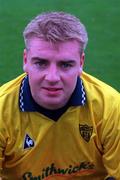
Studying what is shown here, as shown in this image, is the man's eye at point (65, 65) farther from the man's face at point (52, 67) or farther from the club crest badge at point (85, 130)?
the club crest badge at point (85, 130)

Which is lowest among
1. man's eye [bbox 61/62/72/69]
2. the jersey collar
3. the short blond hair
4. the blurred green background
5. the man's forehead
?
the jersey collar

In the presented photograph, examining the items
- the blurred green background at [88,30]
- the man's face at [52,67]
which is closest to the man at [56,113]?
the man's face at [52,67]

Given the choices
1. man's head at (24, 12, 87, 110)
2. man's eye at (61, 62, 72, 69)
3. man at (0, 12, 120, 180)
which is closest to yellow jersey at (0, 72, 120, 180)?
man at (0, 12, 120, 180)

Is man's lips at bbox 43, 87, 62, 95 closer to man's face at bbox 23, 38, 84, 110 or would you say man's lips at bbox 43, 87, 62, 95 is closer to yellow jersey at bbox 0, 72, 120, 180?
man's face at bbox 23, 38, 84, 110

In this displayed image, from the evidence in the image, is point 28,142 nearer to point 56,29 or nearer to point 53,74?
point 53,74

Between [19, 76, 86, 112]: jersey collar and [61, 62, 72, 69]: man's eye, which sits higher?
[61, 62, 72, 69]: man's eye

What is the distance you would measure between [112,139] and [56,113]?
304mm

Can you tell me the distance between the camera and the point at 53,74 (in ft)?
7.85

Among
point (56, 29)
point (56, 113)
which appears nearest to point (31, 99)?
point (56, 113)

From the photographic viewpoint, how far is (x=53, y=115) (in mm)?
2607

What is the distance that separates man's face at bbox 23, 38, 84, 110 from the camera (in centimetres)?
238

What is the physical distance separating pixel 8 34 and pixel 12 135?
2.37m

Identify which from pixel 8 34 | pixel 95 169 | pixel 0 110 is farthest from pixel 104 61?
pixel 0 110

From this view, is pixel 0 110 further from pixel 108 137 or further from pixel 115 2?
pixel 115 2
